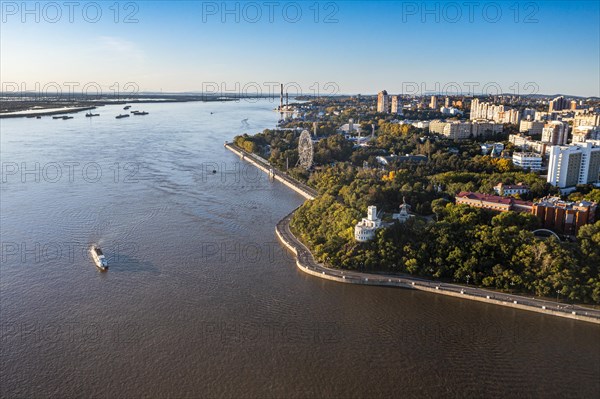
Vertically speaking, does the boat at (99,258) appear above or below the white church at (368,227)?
below

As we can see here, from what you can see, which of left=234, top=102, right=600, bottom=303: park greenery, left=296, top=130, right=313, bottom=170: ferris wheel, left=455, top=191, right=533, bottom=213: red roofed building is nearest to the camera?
left=234, top=102, right=600, bottom=303: park greenery

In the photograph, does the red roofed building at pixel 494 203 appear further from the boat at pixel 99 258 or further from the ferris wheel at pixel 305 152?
the ferris wheel at pixel 305 152

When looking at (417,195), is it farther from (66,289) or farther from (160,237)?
(66,289)

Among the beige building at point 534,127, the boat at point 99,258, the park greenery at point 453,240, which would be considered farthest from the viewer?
the beige building at point 534,127

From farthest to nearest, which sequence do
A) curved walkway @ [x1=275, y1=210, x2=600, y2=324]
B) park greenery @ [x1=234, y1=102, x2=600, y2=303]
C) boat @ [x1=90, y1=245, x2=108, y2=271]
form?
boat @ [x1=90, y1=245, x2=108, y2=271], park greenery @ [x1=234, y1=102, x2=600, y2=303], curved walkway @ [x1=275, y1=210, x2=600, y2=324]

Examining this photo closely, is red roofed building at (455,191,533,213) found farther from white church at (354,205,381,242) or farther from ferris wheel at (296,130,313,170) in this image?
ferris wheel at (296,130,313,170)

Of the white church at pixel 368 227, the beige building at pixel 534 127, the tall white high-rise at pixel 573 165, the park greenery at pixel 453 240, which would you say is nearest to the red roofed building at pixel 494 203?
the park greenery at pixel 453 240

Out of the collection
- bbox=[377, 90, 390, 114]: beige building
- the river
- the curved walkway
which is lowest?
the river

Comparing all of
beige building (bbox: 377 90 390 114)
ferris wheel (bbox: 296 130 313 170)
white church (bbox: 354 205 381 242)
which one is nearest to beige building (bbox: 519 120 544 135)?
ferris wheel (bbox: 296 130 313 170)
